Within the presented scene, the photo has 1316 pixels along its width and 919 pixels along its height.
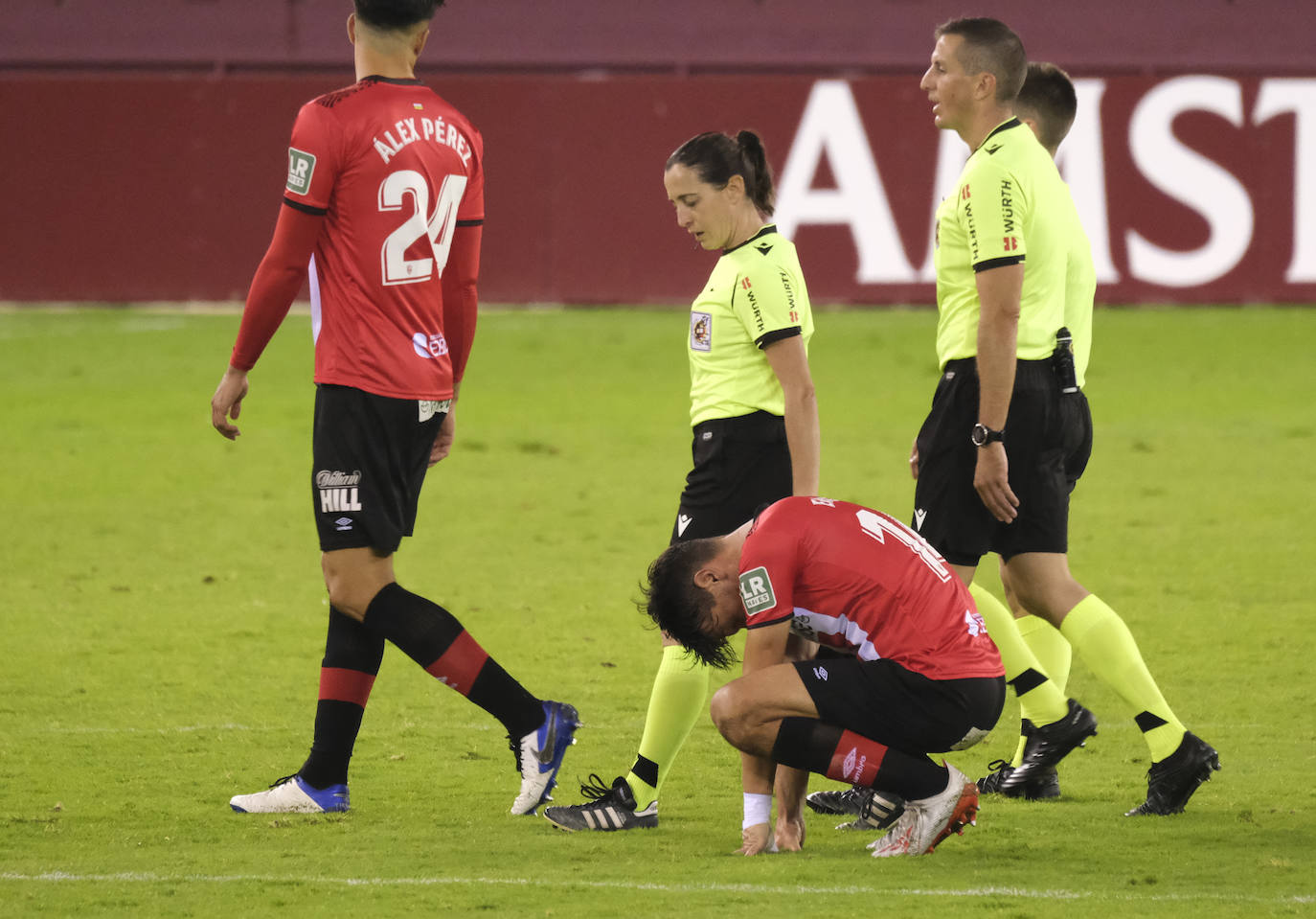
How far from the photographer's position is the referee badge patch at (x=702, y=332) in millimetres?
5137

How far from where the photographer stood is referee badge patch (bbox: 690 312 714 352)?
5.14 meters

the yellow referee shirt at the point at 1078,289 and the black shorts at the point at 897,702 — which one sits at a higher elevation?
the yellow referee shirt at the point at 1078,289

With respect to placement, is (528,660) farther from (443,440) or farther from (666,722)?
(666,722)

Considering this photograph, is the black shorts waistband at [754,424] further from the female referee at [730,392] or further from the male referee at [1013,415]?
the male referee at [1013,415]

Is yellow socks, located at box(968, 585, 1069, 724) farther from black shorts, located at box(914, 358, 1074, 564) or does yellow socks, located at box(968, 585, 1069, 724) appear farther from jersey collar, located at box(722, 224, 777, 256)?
jersey collar, located at box(722, 224, 777, 256)

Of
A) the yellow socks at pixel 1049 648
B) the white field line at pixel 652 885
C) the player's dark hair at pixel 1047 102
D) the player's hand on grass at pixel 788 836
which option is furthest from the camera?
the yellow socks at pixel 1049 648

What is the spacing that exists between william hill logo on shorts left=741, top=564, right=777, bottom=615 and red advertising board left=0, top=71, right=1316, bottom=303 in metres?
16.3

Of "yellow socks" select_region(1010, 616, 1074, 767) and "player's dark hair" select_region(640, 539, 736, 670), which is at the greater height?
"player's dark hair" select_region(640, 539, 736, 670)

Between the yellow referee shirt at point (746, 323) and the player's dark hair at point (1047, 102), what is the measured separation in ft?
3.36

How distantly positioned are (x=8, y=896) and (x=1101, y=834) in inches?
107

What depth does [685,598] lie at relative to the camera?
4.50m

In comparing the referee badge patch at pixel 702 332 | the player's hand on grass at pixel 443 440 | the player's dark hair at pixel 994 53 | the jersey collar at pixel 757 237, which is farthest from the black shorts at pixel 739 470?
the player's dark hair at pixel 994 53

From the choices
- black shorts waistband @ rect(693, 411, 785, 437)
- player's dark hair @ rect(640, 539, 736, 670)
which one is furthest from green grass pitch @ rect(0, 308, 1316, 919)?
black shorts waistband @ rect(693, 411, 785, 437)

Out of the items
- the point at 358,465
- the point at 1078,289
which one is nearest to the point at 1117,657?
the point at 1078,289
